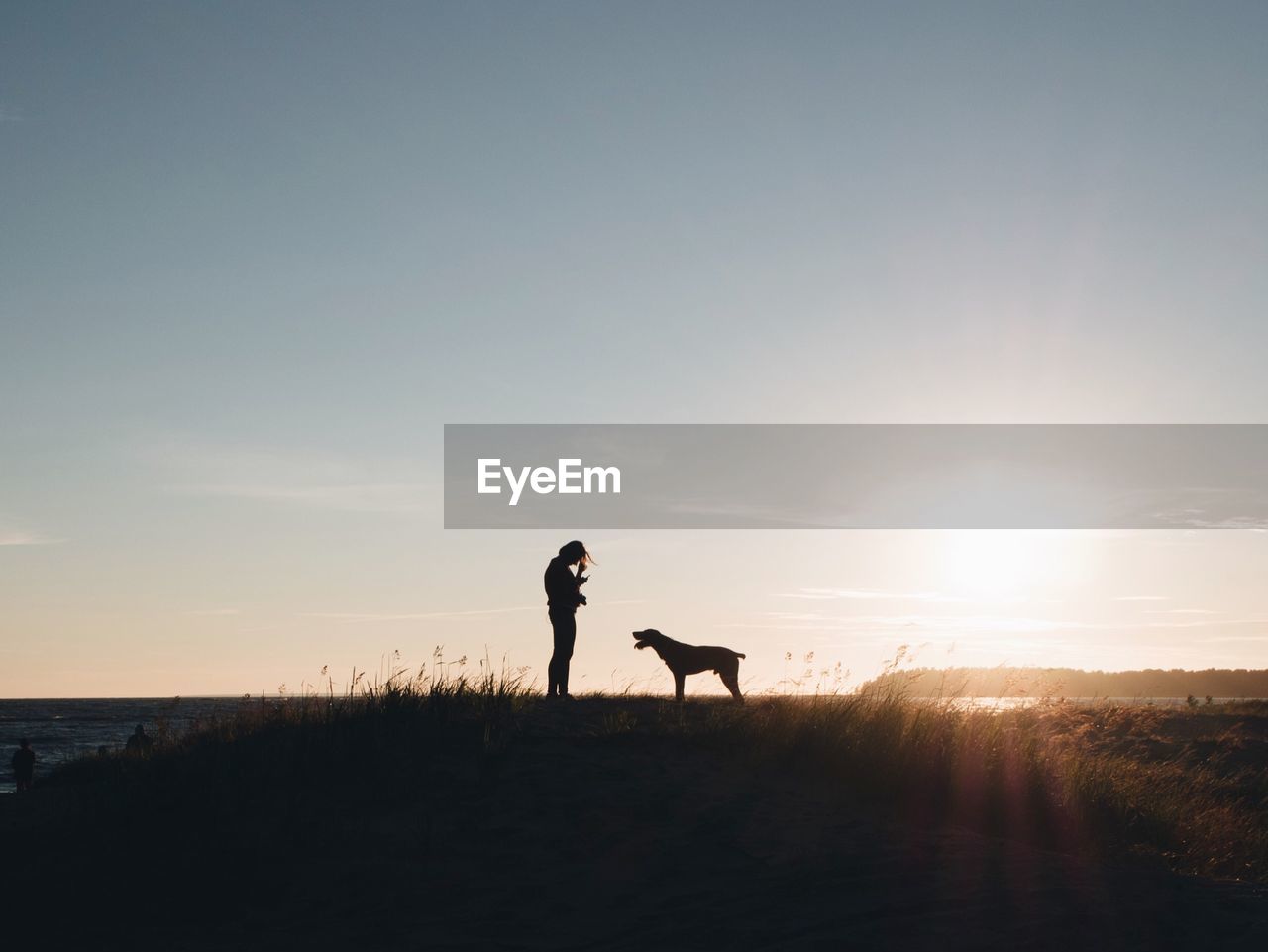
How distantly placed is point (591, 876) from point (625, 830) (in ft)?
2.98

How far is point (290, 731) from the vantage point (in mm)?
10906

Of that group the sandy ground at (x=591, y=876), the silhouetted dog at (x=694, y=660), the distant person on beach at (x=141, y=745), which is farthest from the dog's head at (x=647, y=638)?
the distant person on beach at (x=141, y=745)

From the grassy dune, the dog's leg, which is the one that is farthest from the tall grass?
the dog's leg

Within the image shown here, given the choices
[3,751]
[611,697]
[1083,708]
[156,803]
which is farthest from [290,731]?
[3,751]

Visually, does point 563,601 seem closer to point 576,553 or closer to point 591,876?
point 576,553

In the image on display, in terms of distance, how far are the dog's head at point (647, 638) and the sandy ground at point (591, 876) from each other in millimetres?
3407

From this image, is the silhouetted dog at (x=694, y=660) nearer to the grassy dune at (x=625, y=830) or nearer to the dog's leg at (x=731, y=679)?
the dog's leg at (x=731, y=679)

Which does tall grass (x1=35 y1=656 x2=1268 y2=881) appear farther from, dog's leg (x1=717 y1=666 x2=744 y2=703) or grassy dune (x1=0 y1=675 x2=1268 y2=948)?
dog's leg (x1=717 y1=666 x2=744 y2=703)

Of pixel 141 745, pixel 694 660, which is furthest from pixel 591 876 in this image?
pixel 141 745

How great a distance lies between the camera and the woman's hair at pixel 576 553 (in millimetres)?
14086

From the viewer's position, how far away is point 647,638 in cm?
1408

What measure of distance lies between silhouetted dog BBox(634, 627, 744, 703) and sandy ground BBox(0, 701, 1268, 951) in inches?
130

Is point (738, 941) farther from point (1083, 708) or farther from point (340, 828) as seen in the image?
point (1083, 708)

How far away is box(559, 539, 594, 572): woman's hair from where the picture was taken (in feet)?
46.2
